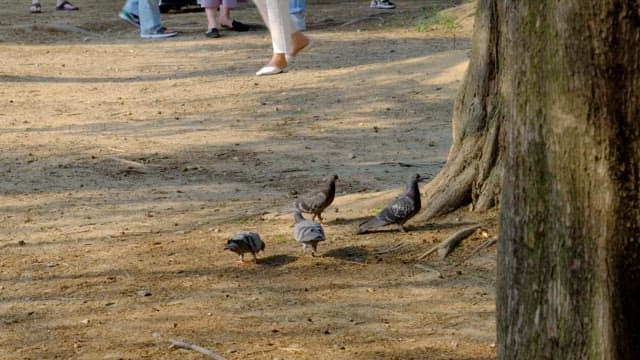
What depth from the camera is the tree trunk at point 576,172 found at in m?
3.67

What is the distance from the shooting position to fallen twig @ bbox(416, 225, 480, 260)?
22.7ft

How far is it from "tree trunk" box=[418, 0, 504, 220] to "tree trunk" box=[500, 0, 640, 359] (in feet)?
10.9

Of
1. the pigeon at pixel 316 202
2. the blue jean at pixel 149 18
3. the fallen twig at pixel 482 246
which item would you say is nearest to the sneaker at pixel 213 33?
the blue jean at pixel 149 18

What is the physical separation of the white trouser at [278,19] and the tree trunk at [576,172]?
23.6ft

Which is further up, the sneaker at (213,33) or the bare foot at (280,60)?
the bare foot at (280,60)

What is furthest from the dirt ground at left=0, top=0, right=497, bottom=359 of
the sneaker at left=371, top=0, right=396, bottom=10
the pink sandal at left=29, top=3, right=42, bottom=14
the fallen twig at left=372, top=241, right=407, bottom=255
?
the pink sandal at left=29, top=3, right=42, bottom=14

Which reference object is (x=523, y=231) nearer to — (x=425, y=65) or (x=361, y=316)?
(x=361, y=316)

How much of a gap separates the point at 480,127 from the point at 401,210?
717 mm

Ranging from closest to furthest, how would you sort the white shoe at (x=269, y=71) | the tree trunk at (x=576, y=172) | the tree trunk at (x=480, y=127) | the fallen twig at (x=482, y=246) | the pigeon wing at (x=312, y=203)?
the tree trunk at (x=576, y=172) < the fallen twig at (x=482, y=246) < the tree trunk at (x=480, y=127) < the pigeon wing at (x=312, y=203) < the white shoe at (x=269, y=71)

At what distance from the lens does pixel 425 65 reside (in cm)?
1398

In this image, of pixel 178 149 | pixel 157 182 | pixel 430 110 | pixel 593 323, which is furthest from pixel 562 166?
pixel 430 110

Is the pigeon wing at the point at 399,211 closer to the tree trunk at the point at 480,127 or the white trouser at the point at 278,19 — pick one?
the tree trunk at the point at 480,127

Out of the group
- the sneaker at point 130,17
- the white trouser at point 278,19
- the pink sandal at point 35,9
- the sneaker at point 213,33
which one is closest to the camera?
the white trouser at point 278,19

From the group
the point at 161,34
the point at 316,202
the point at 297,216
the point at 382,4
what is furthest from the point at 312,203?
the point at 382,4
